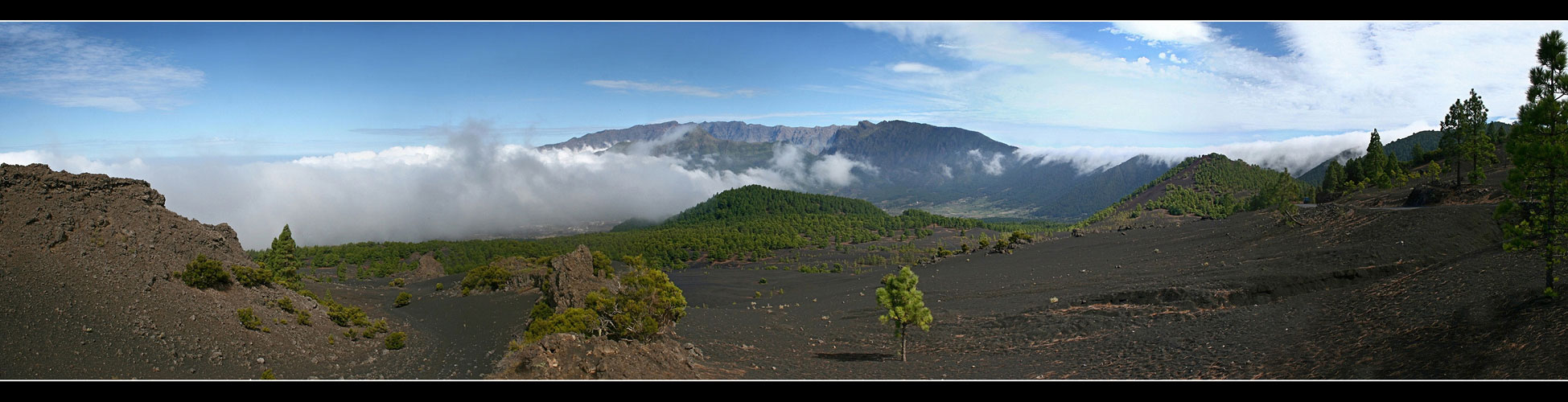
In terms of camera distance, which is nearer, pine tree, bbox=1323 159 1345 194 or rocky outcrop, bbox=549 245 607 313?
rocky outcrop, bbox=549 245 607 313

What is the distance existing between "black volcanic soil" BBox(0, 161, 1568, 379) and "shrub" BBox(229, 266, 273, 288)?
45cm

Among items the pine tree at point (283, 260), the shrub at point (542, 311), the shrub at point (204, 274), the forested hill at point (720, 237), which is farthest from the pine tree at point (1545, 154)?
the forested hill at point (720, 237)

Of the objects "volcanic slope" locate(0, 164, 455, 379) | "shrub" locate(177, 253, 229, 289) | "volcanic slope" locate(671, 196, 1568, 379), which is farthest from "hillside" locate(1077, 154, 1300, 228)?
"shrub" locate(177, 253, 229, 289)

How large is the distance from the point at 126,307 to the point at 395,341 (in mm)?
6892

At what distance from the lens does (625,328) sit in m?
20.8

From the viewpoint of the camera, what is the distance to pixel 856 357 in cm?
2441

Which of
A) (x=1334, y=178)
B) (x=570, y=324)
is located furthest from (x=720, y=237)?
(x=570, y=324)

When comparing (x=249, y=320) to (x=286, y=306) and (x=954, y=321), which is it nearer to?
(x=286, y=306)

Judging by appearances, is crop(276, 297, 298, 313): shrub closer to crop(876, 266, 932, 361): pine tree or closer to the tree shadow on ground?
the tree shadow on ground

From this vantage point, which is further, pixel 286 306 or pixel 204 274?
pixel 286 306

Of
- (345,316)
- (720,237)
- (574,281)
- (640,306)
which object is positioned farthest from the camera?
(720,237)

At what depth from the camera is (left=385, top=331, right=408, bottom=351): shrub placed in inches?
879

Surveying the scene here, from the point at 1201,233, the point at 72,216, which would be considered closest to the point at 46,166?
the point at 72,216

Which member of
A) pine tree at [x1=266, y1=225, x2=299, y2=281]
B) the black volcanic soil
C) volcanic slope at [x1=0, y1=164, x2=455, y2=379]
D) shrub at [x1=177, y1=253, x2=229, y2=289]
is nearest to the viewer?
the black volcanic soil
